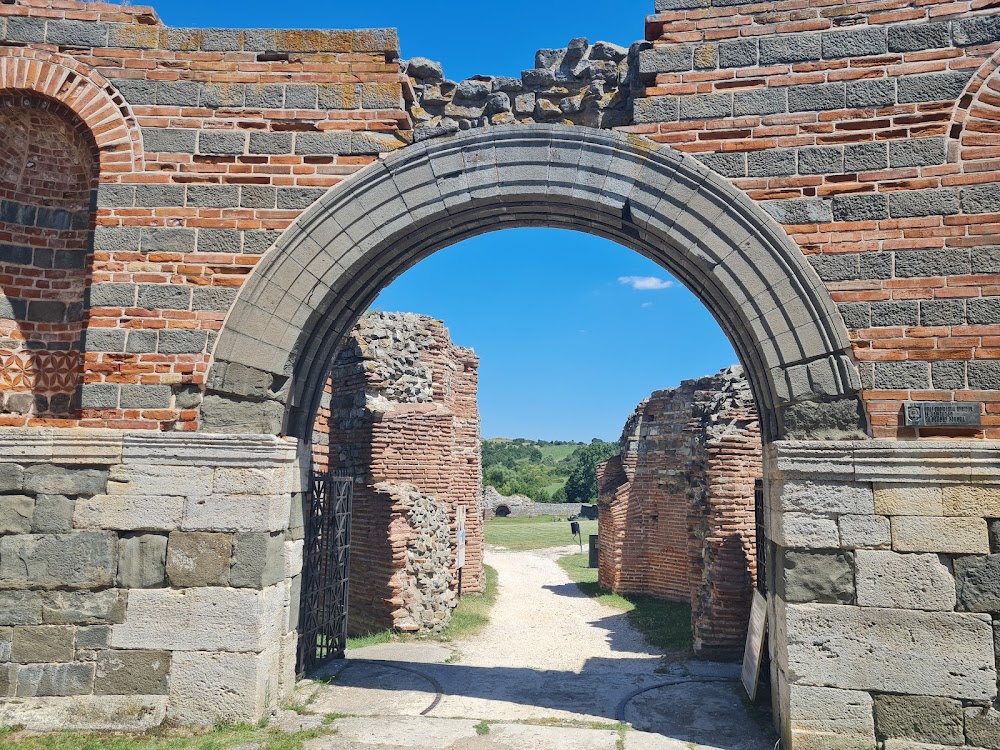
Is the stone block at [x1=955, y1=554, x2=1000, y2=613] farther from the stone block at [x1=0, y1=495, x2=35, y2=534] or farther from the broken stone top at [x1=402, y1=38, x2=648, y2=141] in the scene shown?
the stone block at [x1=0, y1=495, x2=35, y2=534]

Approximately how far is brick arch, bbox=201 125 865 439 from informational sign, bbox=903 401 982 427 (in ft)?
1.99

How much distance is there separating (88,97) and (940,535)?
7315 mm

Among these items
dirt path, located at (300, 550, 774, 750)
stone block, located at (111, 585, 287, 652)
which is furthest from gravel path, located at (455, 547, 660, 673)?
stone block, located at (111, 585, 287, 652)

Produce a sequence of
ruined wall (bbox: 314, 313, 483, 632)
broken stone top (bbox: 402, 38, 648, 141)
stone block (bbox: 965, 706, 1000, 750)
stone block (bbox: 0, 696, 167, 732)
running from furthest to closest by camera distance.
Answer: ruined wall (bbox: 314, 313, 483, 632) → broken stone top (bbox: 402, 38, 648, 141) → stone block (bbox: 0, 696, 167, 732) → stone block (bbox: 965, 706, 1000, 750)

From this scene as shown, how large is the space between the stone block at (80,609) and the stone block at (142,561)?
19cm

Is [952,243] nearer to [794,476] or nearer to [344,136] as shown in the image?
[794,476]

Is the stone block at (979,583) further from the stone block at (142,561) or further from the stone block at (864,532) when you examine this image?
the stone block at (142,561)

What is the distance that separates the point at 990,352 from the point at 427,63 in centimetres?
499

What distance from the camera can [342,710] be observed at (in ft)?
19.3

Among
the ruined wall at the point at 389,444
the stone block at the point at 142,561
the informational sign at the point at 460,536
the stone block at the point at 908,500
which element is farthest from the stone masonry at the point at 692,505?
the stone block at the point at 142,561

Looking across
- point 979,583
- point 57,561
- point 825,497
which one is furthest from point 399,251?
point 979,583

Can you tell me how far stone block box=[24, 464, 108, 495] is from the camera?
5.27 m

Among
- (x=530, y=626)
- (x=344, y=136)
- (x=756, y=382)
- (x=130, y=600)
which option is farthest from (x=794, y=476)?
(x=530, y=626)

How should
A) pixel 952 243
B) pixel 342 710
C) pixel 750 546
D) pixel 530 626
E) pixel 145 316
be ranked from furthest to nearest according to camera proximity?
pixel 530 626 → pixel 750 546 → pixel 342 710 → pixel 145 316 → pixel 952 243
